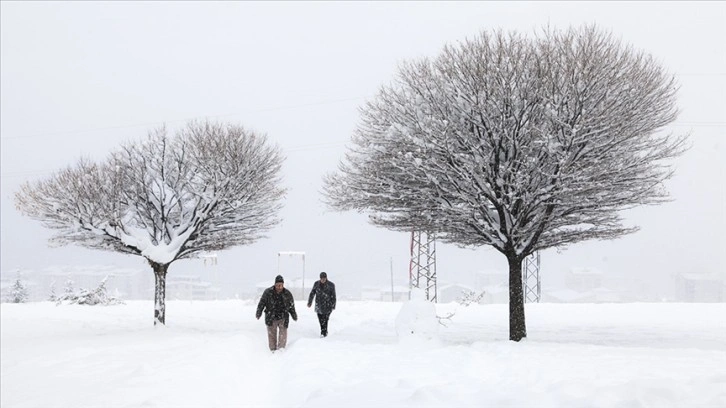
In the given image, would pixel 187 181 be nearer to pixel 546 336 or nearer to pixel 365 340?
pixel 365 340

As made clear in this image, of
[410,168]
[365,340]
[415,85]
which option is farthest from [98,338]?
[415,85]

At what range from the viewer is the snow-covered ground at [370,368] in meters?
5.80

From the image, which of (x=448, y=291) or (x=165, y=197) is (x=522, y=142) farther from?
(x=448, y=291)

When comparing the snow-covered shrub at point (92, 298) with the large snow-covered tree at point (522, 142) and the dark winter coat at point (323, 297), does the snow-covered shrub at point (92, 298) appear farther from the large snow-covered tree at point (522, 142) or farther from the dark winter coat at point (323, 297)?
the large snow-covered tree at point (522, 142)

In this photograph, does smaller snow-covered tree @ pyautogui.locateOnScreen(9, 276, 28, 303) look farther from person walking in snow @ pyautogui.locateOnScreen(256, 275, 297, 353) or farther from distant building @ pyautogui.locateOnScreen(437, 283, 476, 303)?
distant building @ pyautogui.locateOnScreen(437, 283, 476, 303)

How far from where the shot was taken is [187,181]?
661 inches

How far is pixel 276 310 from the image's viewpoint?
11789mm

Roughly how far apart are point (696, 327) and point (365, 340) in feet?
37.0

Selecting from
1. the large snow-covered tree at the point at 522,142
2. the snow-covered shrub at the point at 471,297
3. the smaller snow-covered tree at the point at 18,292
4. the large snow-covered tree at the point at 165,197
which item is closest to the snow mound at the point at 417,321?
the large snow-covered tree at the point at 522,142

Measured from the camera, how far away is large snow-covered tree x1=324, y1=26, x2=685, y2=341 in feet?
37.2

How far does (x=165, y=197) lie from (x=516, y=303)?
12240 mm

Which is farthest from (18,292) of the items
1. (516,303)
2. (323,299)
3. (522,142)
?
(522,142)

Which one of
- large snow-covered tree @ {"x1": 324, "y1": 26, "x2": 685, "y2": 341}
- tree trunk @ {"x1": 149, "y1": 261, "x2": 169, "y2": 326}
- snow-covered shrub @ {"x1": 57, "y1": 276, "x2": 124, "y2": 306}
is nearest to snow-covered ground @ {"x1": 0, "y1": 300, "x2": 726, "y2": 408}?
tree trunk @ {"x1": 149, "y1": 261, "x2": 169, "y2": 326}

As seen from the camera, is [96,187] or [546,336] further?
[96,187]
